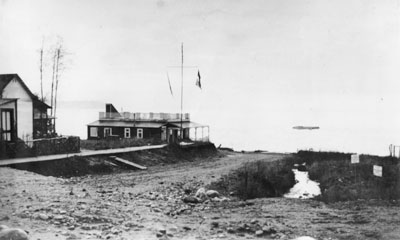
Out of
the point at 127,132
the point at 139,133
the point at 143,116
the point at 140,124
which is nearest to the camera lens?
the point at 139,133

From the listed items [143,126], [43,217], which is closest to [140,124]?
[143,126]

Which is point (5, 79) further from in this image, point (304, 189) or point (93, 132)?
point (93, 132)

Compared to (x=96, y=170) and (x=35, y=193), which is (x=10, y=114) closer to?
(x=96, y=170)

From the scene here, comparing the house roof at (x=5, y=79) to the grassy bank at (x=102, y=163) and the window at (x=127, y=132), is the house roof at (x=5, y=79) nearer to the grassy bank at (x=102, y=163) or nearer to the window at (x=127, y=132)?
the grassy bank at (x=102, y=163)

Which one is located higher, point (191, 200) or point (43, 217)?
point (43, 217)

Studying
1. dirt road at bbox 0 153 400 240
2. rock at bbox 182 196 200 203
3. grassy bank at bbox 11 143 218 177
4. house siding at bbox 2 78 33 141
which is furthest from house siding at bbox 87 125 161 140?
rock at bbox 182 196 200 203

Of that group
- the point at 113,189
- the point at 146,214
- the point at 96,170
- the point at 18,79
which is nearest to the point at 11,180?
the point at 113,189

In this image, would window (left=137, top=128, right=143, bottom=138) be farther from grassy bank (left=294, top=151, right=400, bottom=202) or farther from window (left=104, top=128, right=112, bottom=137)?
grassy bank (left=294, top=151, right=400, bottom=202)

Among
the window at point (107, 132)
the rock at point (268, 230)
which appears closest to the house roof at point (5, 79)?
the window at point (107, 132)
